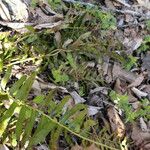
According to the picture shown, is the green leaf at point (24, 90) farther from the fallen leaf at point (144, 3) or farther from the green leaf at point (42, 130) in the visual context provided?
the fallen leaf at point (144, 3)

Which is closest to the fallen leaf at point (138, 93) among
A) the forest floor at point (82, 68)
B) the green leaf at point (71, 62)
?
the forest floor at point (82, 68)

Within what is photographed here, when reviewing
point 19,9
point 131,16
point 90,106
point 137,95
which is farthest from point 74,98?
point 131,16

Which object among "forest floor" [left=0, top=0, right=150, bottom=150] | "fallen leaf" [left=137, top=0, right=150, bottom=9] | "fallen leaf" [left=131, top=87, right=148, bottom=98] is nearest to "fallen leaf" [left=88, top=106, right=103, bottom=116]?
"forest floor" [left=0, top=0, right=150, bottom=150]

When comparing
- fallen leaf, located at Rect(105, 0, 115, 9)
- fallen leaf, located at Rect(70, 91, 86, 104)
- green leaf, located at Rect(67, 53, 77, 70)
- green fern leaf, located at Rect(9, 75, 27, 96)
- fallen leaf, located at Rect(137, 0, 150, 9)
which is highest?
green fern leaf, located at Rect(9, 75, 27, 96)

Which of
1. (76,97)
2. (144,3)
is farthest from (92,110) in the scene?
(144,3)

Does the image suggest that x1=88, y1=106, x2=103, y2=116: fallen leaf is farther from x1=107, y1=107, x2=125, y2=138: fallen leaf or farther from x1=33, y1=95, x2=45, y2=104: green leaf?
x1=33, y1=95, x2=45, y2=104: green leaf

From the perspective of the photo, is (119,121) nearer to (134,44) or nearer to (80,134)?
Answer: (80,134)

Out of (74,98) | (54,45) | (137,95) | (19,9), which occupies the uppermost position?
(19,9)
